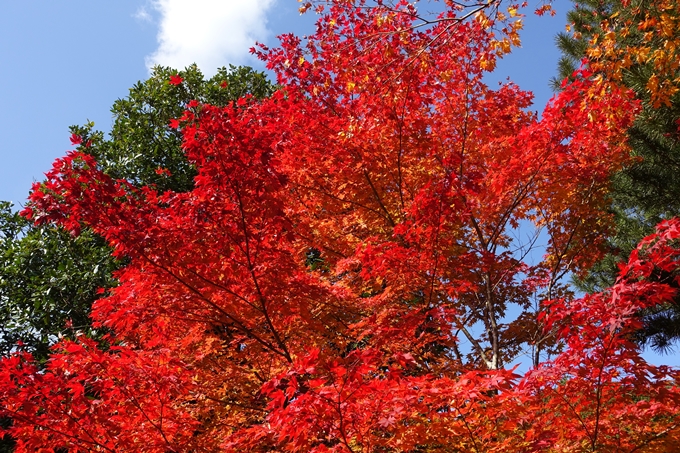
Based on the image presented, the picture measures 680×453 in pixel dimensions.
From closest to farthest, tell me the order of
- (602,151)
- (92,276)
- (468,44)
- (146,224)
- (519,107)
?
(146,224) → (468,44) → (602,151) → (519,107) → (92,276)

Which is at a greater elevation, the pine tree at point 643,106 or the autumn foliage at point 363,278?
the pine tree at point 643,106

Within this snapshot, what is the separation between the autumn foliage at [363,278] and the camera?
13.6 ft

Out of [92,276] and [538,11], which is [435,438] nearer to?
[538,11]

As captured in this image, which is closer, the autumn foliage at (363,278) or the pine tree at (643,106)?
the autumn foliage at (363,278)

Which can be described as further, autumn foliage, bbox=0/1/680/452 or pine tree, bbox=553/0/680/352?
pine tree, bbox=553/0/680/352

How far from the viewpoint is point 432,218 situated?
586cm

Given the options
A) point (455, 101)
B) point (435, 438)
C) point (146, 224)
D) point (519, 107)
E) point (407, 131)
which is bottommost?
point (435, 438)

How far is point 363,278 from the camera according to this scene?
7195 mm

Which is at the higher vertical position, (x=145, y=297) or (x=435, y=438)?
(x=145, y=297)

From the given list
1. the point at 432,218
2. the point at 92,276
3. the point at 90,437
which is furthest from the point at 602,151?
the point at 92,276

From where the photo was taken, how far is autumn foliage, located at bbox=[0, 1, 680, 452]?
413 centimetres

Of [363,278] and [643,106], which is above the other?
[643,106]

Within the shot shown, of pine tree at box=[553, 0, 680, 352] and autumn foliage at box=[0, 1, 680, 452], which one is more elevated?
pine tree at box=[553, 0, 680, 352]

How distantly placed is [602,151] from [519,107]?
164cm
